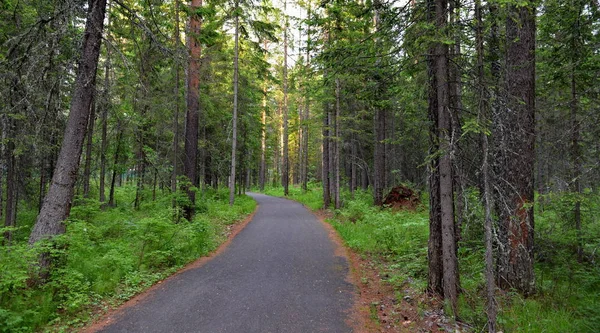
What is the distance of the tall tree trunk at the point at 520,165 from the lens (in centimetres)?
567

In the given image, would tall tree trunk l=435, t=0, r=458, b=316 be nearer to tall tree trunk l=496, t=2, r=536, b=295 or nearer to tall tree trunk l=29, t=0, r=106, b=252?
tall tree trunk l=496, t=2, r=536, b=295

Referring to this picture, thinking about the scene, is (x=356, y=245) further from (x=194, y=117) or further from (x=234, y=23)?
(x=234, y=23)

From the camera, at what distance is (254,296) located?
590 centimetres

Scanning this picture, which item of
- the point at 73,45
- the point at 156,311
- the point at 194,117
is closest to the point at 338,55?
the point at 73,45

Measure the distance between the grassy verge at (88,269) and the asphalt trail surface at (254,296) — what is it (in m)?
0.65

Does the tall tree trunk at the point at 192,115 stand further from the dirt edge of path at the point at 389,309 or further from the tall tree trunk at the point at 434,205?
the tall tree trunk at the point at 434,205

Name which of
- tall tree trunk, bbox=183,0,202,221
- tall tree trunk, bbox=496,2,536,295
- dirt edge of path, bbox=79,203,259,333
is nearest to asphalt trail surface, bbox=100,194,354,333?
dirt edge of path, bbox=79,203,259,333

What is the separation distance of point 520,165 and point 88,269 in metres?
8.76

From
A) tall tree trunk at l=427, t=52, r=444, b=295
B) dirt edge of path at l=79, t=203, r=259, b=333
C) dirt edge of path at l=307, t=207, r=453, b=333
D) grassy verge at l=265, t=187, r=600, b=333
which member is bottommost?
dirt edge of path at l=307, t=207, r=453, b=333

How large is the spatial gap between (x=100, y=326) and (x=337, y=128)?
13342mm

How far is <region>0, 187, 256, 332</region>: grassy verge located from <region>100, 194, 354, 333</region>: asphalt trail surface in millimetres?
649

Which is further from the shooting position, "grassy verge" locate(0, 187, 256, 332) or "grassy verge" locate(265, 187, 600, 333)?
"grassy verge" locate(0, 187, 256, 332)

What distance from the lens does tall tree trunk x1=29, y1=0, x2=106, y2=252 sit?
5941mm

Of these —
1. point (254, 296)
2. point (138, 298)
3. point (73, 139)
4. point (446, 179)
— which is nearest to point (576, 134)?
point (446, 179)
